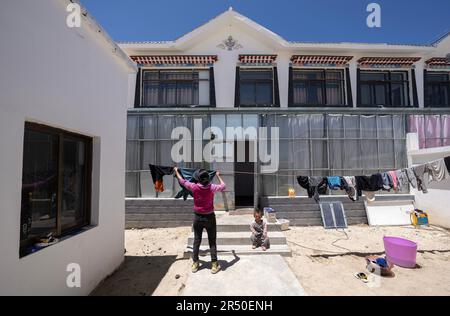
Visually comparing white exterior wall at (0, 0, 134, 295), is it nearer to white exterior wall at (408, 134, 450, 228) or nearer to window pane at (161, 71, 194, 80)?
window pane at (161, 71, 194, 80)

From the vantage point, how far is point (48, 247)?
285 cm

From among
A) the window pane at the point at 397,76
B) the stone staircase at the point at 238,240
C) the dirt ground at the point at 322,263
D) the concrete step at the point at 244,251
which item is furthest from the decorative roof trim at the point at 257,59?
the concrete step at the point at 244,251

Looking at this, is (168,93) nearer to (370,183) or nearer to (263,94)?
(263,94)

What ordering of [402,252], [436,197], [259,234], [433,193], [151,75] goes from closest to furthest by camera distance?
[402,252] → [259,234] → [436,197] → [433,193] → [151,75]

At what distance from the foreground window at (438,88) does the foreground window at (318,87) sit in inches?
152

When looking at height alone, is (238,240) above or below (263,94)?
below

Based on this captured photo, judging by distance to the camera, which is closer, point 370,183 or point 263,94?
point 370,183

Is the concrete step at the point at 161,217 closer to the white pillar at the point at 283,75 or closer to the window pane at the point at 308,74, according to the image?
the white pillar at the point at 283,75

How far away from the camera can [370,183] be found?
573 cm

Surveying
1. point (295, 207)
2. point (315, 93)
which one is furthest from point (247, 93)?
point (295, 207)

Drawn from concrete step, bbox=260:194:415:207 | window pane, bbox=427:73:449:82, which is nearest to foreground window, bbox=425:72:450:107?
→ window pane, bbox=427:73:449:82

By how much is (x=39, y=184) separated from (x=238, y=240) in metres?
4.35
